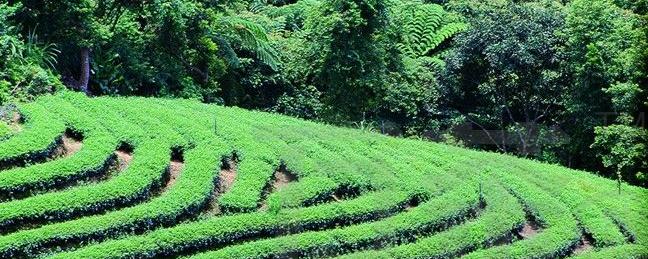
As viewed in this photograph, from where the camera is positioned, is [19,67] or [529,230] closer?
[529,230]

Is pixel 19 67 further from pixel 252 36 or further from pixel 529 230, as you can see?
pixel 529 230

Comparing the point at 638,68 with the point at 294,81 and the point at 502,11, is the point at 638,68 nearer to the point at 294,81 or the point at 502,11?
the point at 502,11

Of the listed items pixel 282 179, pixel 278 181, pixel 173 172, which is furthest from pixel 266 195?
pixel 173 172

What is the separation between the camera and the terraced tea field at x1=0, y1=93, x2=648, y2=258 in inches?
492

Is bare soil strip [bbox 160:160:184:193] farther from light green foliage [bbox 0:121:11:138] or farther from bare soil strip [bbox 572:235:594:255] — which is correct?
bare soil strip [bbox 572:235:594:255]

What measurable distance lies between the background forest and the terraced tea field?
175 centimetres

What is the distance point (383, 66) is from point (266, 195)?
6.52m

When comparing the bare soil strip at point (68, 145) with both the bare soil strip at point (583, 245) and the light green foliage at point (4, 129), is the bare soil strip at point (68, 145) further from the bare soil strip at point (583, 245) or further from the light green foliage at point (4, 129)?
the bare soil strip at point (583, 245)

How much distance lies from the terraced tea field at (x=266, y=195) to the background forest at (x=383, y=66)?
1.75 m

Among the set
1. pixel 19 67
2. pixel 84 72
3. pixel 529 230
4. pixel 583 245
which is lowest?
pixel 583 245

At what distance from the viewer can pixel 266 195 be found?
13.8 meters

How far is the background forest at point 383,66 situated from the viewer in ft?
56.6

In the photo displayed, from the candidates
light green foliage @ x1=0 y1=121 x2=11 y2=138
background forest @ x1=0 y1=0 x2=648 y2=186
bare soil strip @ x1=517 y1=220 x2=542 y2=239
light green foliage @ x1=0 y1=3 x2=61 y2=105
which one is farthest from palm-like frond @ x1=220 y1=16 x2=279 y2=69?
bare soil strip @ x1=517 y1=220 x2=542 y2=239

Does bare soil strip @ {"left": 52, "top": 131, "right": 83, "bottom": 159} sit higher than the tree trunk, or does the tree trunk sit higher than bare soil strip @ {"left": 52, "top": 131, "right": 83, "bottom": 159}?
the tree trunk
